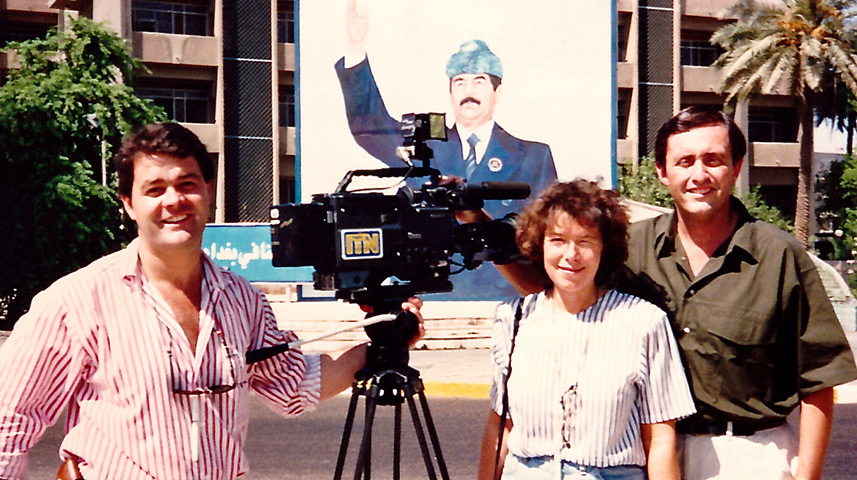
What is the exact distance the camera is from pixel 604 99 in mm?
20766

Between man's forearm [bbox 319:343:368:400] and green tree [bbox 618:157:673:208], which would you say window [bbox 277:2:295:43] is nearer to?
green tree [bbox 618:157:673:208]

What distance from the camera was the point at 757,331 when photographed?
2.80 metres

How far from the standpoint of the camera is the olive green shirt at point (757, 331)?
2795mm

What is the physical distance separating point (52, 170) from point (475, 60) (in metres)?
8.59

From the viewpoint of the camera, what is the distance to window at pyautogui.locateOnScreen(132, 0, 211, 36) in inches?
1346

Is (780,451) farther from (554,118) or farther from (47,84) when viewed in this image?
(47,84)

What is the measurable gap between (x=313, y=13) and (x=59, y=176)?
19.5 feet

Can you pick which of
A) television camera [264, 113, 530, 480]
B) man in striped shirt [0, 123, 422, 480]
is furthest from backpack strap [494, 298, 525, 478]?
man in striped shirt [0, 123, 422, 480]

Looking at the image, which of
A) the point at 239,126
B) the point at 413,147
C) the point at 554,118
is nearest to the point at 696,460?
the point at 413,147

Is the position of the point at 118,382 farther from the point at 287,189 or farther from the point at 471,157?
the point at 287,189

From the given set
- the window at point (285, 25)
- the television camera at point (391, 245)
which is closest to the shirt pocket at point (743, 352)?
the television camera at point (391, 245)

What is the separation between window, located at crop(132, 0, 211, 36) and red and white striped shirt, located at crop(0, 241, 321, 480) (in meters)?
33.5

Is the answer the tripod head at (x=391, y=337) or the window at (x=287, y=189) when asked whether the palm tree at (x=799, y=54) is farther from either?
the tripod head at (x=391, y=337)

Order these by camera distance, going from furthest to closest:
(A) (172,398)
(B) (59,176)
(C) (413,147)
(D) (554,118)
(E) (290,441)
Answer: (D) (554,118) < (B) (59,176) < (E) (290,441) < (C) (413,147) < (A) (172,398)
